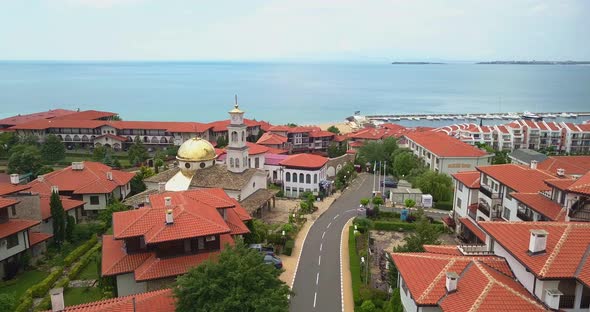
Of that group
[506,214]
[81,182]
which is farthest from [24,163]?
[506,214]

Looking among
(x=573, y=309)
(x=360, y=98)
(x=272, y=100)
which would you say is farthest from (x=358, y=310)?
(x=360, y=98)

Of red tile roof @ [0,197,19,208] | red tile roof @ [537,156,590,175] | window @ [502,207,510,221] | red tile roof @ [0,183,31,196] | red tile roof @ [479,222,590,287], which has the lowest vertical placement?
window @ [502,207,510,221]

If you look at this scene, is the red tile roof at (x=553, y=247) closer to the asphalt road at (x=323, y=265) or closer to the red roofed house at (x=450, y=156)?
the asphalt road at (x=323, y=265)

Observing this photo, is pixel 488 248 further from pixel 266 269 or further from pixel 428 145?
pixel 428 145

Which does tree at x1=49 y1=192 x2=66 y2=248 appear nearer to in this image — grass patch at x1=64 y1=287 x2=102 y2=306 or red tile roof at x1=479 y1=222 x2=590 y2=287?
grass patch at x1=64 y1=287 x2=102 y2=306

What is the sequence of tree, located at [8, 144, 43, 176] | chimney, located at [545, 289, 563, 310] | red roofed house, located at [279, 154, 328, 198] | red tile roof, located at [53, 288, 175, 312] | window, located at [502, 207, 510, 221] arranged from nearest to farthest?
1. chimney, located at [545, 289, 563, 310]
2. red tile roof, located at [53, 288, 175, 312]
3. window, located at [502, 207, 510, 221]
4. red roofed house, located at [279, 154, 328, 198]
5. tree, located at [8, 144, 43, 176]

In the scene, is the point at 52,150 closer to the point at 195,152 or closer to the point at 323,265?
the point at 195,152

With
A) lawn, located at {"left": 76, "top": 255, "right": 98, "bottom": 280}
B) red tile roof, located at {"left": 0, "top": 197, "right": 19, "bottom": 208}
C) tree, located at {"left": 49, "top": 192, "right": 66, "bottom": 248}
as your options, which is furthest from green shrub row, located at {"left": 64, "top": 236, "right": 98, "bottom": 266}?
red tile roof, located at {"left": 0, "top": 197, "right": 19, "bottom": 208}
